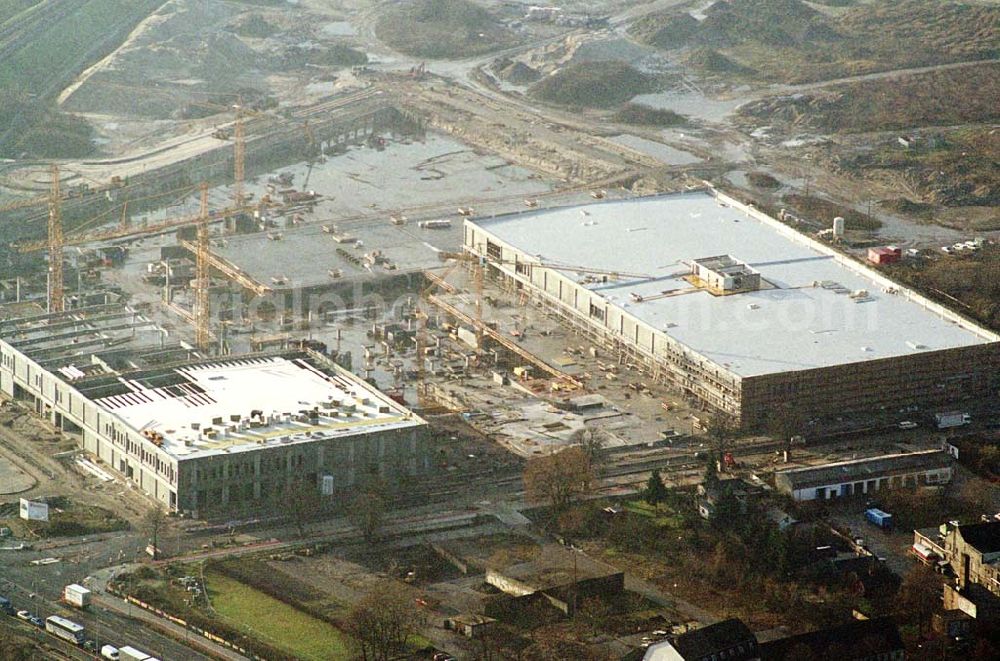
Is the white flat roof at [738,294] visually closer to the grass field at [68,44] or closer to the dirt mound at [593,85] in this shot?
the dirt mound at [593,85]

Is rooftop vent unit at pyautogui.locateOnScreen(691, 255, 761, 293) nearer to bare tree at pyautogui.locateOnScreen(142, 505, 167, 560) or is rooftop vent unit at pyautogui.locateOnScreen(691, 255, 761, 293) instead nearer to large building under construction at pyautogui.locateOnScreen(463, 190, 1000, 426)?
large building under construction at pyautogui.locateOnScreen(463, 190, 1000, 426)

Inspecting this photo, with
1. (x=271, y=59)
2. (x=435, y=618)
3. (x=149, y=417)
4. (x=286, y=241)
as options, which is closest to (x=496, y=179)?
(x=286, y=241)

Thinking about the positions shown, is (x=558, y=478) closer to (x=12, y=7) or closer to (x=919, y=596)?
(x=919, y=596)

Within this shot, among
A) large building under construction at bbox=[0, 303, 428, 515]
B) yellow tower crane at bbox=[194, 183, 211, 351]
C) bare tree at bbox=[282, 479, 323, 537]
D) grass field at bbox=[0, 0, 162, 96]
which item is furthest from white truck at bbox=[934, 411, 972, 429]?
grass field at bbox=[0, 0, 162, 96]

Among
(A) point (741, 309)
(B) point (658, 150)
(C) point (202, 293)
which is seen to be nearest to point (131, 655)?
(C) point (202, 293)

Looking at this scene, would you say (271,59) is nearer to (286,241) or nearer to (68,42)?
(68,42)

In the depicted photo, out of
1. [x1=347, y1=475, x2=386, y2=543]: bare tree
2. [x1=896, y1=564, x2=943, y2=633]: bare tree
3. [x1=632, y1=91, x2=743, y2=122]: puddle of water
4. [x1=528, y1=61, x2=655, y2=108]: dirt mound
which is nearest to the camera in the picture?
[x1=896, y1=564, x2=943, y2=633]: bare tree
